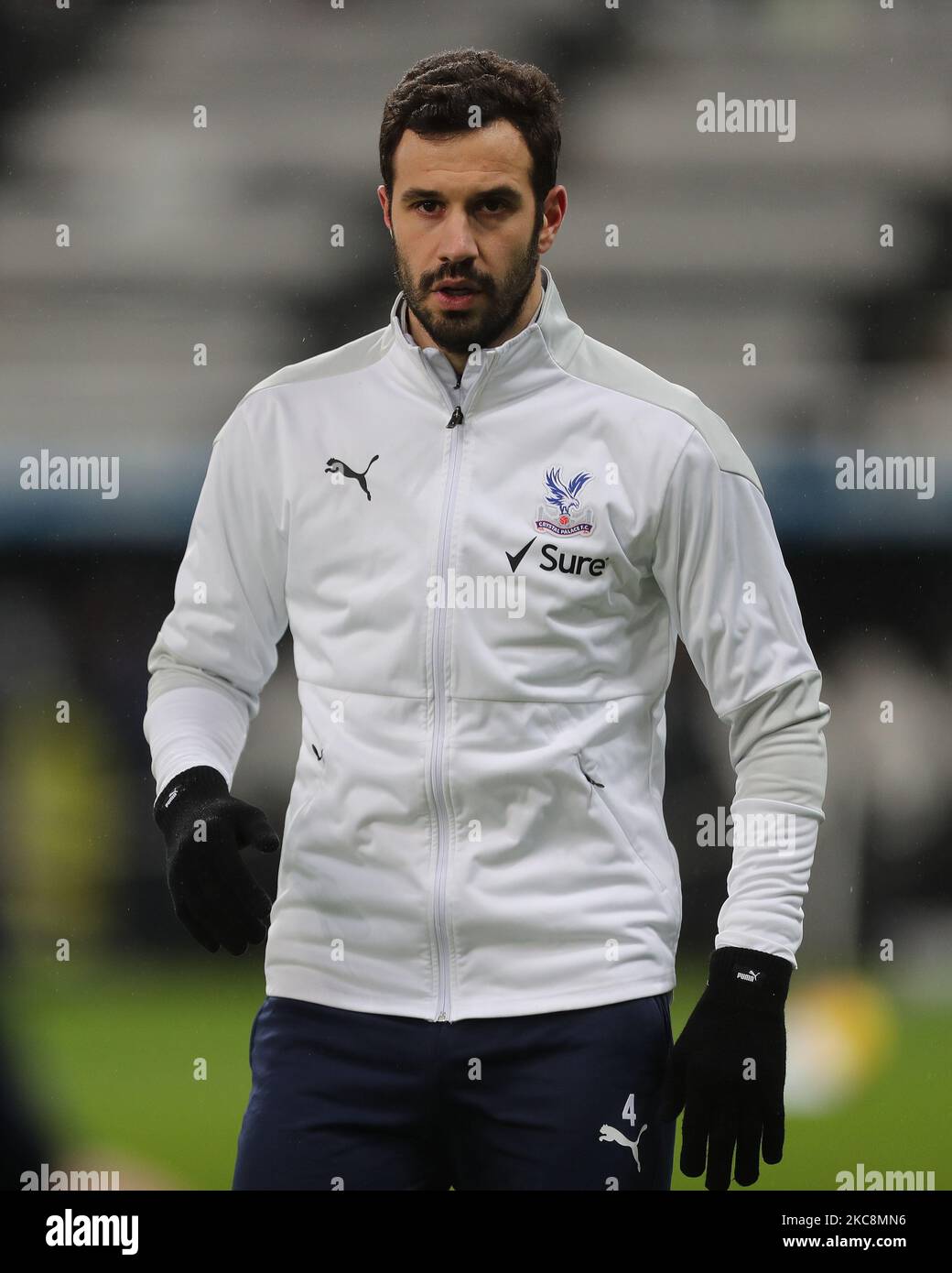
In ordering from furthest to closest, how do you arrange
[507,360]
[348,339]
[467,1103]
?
[348,339] < [507,360] < [467,1103]

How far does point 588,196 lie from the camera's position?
7.52 ft

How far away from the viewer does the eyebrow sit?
5.05 ft

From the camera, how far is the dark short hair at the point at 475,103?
60.9 inches

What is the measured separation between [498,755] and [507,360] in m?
0.40

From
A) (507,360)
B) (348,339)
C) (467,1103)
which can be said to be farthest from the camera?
(348,339)

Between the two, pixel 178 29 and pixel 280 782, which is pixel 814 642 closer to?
pixel 280 782

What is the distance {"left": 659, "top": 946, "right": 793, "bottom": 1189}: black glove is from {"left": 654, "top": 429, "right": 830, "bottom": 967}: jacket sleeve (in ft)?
0.10

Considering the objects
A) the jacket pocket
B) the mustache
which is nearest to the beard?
the mustache

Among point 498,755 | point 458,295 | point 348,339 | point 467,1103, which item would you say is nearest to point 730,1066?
point 467,1103

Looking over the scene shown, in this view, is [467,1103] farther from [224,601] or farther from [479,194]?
[479,194]

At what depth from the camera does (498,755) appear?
1.47 m

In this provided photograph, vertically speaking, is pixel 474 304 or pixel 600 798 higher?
pixel 474 304

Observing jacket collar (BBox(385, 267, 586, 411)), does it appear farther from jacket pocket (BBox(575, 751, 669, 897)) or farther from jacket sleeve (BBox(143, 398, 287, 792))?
jacket pocket (BBox(575, 751, 669, 897))
